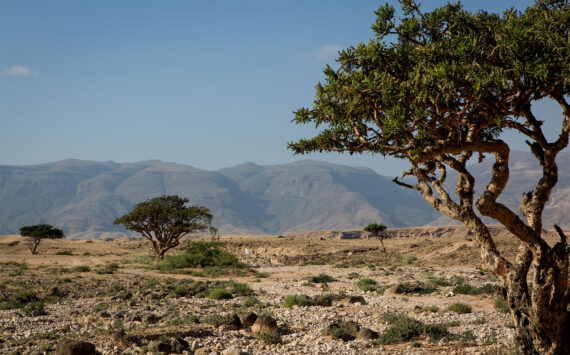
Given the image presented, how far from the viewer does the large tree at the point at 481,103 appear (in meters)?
7.89

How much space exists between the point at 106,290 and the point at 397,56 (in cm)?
2078

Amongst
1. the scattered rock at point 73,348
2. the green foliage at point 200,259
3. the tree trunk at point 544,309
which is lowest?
the green foliage at point 200,259

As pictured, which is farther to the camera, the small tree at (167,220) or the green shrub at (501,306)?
the small tree at (167,220)

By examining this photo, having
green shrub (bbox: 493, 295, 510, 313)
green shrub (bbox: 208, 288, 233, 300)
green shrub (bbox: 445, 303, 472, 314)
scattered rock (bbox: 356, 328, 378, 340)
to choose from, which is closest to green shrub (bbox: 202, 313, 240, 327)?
scattered rock (bbox: 356, 328, 378, 340)

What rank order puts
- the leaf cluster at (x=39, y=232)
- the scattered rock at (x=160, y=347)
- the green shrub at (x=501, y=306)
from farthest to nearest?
1. the leaf cluster at (x=39, y=232)
2. the green shrub at (x=501, y=306)
3. the scattered rock at (x=160, y=347)

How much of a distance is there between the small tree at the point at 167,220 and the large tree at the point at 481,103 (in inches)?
1531

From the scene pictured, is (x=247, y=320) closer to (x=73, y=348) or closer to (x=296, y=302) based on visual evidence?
(x=296, y=302)

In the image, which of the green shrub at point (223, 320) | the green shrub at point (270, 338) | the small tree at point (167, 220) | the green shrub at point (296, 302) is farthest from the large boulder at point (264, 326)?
the small tree at point (167, 220)

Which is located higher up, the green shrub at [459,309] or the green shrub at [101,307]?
the green shrub at [459,309]

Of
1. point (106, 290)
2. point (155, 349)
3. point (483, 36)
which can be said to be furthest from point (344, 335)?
point (106, 290)

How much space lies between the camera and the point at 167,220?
156ft

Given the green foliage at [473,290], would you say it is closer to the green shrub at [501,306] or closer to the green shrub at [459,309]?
the green shrub at [501,306]

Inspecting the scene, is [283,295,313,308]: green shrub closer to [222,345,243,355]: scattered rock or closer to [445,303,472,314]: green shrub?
[445,303,472,314]: green shrub

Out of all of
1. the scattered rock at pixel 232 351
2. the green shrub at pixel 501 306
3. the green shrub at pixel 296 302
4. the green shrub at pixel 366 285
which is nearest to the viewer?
the scattered rock at pixel 232 351
